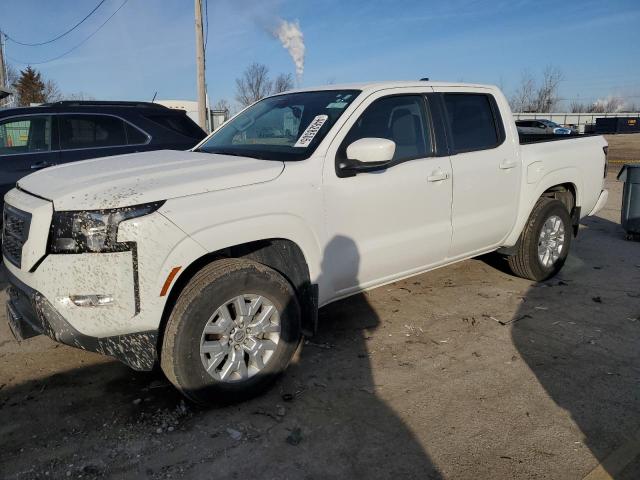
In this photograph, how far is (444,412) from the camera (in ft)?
10.3

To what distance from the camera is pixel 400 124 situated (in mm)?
4098

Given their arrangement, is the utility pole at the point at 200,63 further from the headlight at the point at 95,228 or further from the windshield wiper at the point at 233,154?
the headlight at the point at 95,228

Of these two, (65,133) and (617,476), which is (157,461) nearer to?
(617,476)

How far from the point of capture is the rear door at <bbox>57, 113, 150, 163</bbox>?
6082mm

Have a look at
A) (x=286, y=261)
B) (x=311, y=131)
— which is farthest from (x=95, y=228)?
(x=311, y=131)

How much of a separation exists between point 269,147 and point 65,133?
3524mm

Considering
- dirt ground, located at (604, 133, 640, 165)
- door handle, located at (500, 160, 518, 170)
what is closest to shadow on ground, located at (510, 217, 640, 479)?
door handle, located at (500, 160, 518, 170)

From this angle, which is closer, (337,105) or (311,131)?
(311,131)

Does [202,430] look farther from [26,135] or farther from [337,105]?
[26,135]

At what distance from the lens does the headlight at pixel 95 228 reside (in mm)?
2654

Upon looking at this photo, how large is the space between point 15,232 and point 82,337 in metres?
0.81

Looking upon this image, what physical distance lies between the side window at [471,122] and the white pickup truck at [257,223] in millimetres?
15

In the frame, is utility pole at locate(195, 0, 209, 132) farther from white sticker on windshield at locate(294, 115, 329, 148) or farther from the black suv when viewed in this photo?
white sticker on windshield at locate(294, 115, 329, 148)

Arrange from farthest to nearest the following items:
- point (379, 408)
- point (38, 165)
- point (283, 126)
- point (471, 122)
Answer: point (38, 165), point (471, 122), point (283, 126), point (379, 408)
